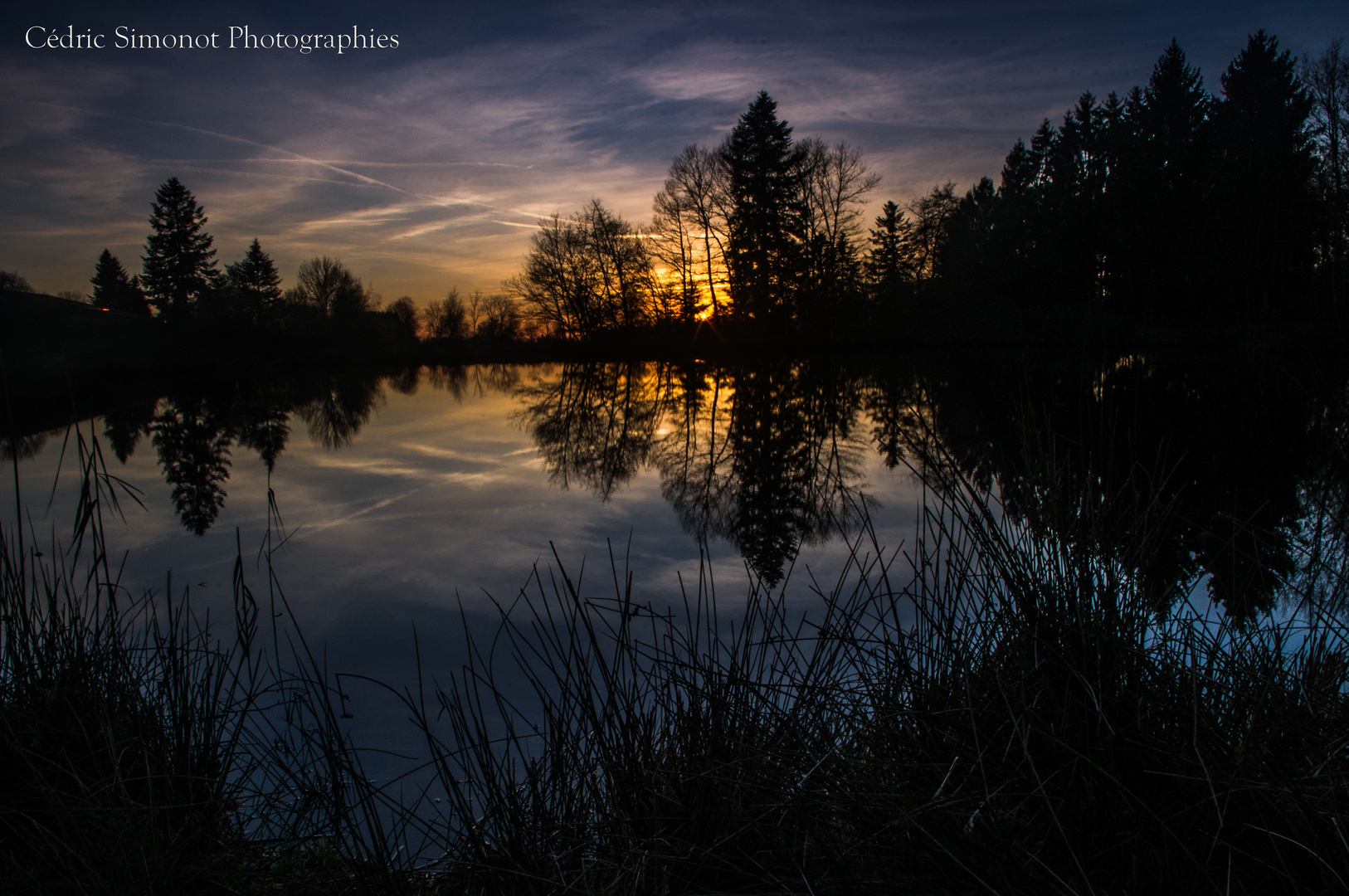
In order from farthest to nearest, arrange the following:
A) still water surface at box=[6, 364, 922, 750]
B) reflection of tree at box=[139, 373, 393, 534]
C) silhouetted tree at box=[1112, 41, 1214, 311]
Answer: silhouetted tree at box=[1112, 41, 1214, 311]
reflection of tree at box=[139, 373, 393, 534]
still water surface at box=[6, 364, 922, 750]

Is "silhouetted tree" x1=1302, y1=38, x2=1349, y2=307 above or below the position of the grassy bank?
above

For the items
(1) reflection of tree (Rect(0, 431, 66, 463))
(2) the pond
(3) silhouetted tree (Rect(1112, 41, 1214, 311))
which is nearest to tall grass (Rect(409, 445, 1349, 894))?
(2) the pond

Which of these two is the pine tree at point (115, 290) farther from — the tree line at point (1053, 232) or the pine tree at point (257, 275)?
the tree line at point (1053, 232)

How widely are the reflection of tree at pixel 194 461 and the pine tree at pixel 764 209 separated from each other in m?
19.9

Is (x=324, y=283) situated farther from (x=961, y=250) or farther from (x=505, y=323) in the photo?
(x=961, y=250)

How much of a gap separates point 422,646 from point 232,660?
0.83 metres

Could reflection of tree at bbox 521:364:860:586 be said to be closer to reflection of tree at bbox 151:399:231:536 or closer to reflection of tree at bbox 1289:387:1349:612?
reflection of tree at bbox 1289:387:1349:612

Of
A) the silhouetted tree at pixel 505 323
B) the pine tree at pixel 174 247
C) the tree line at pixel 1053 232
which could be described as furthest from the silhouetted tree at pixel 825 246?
the pine tree at pixel 174 247

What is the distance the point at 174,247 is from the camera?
1478 inches

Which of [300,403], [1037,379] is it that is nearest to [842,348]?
[1037,379]

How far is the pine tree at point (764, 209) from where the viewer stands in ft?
Answer: 88.5

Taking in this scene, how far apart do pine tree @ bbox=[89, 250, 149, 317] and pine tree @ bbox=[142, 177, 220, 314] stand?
2162mm

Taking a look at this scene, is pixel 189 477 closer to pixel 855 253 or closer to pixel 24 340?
pixel 24 340

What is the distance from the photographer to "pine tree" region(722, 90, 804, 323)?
27.0 metres
